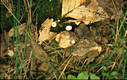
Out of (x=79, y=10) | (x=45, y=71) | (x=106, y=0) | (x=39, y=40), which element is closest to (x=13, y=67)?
(x=45, y=71)

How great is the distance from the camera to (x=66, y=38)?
76.5 inches

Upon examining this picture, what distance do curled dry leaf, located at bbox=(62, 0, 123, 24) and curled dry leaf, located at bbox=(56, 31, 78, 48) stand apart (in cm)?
26

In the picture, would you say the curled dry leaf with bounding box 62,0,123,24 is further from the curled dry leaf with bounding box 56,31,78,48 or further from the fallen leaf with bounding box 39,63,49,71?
the fallen leaf with bounding box 39,63,49,71

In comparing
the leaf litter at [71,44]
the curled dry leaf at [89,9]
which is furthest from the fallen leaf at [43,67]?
the curled dry leaf at [89,9]

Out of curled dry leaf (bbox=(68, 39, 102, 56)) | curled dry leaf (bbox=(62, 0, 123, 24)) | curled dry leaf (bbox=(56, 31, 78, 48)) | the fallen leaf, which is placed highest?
curled dry leaf (bbox=(62, 0, 123, 24))

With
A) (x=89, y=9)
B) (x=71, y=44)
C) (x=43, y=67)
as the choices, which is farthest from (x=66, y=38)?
(x=43, y=67)

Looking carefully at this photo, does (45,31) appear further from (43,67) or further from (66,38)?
(43,67)

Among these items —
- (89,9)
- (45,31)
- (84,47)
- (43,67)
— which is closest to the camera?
(89,9)

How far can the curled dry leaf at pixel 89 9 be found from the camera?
1.71m

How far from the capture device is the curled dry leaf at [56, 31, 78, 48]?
6.38 feet

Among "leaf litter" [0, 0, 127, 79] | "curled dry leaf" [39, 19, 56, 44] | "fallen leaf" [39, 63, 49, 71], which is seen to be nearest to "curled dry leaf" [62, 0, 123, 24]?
"leaf litter" [0, 0, 127, 79]

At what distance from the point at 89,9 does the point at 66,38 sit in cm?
52

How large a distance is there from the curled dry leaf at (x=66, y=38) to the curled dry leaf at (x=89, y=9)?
263mm

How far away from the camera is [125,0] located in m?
2.04
